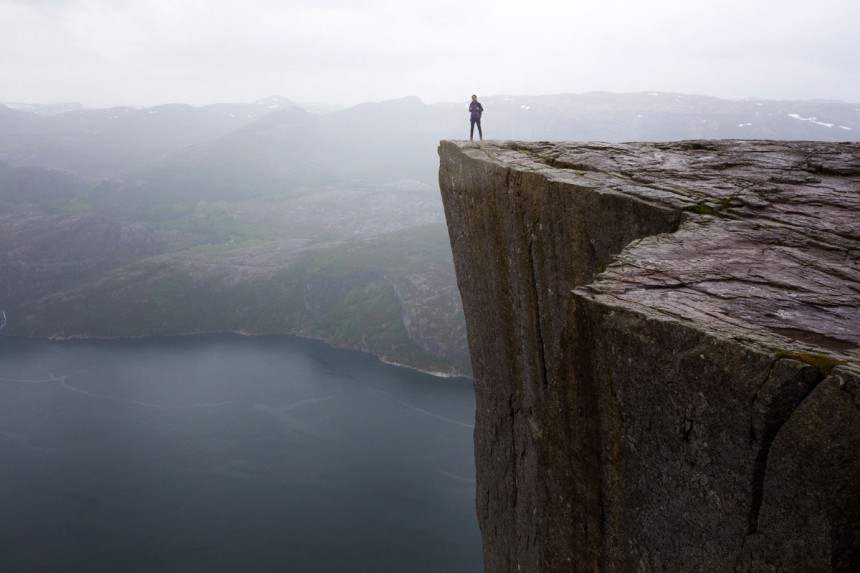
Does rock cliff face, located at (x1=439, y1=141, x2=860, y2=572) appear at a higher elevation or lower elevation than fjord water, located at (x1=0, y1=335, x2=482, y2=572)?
higher

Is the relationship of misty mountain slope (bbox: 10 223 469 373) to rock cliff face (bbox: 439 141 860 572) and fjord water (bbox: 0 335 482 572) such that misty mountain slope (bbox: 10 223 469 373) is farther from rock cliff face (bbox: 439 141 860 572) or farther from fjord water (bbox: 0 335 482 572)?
rock cliff face (bbox: 439 141 860 572)

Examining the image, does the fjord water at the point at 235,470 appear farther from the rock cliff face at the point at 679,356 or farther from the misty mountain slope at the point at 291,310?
the rock cliff face at the point at 679,356

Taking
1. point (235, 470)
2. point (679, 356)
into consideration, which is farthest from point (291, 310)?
point (679, 356)

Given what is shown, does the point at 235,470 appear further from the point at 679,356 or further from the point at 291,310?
the point at 291,310

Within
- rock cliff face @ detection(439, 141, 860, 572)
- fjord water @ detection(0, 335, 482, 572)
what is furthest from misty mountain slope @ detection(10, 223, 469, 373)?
rock cliff face @ detection(439, 141, 860, 572)

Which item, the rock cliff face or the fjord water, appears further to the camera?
the fjord water

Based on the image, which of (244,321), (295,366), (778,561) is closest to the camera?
(778,561)

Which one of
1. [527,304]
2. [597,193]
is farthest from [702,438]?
[527,304]

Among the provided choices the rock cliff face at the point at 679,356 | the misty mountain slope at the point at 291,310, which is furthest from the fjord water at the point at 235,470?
the rock cliff face at the point at 679,356

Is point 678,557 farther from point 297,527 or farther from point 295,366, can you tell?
point 295,366
